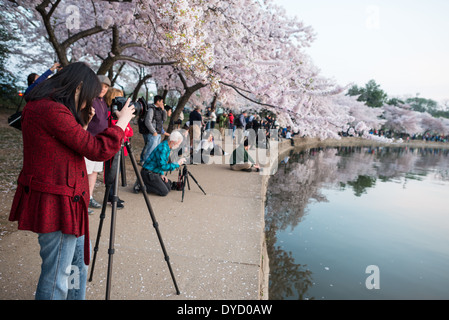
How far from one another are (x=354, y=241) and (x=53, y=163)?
257 inches

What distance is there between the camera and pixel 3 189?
15.8 feet

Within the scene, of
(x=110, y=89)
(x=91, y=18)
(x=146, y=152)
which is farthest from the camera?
(x=91, y=18)

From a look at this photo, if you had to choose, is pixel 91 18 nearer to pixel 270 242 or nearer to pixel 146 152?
pixel 146 152

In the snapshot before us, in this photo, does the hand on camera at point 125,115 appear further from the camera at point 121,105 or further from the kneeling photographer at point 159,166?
the kneeling photographer at point 159,166

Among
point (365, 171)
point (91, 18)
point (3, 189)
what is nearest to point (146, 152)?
point (3, 189)

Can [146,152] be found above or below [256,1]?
below

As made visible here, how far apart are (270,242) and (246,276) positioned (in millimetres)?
3264

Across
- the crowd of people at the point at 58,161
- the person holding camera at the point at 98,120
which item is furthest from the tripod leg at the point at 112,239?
the person holding camera at the point at 98,120

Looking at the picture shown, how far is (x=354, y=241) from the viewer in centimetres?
637

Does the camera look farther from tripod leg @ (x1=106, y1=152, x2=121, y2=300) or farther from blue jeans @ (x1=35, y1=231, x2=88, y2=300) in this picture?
blue jeans @ (x1=35, y1=231, x2=88, y2=300)

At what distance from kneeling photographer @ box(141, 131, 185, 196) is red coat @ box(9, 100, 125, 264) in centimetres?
338

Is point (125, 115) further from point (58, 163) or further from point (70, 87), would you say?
point (58, 163)

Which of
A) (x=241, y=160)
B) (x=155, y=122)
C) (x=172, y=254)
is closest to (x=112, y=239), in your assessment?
(x=172, y=254)

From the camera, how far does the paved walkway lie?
7.82 ft
